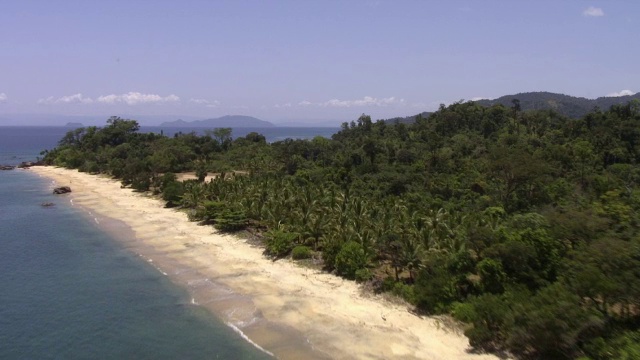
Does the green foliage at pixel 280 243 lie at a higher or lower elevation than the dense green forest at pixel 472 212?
lower

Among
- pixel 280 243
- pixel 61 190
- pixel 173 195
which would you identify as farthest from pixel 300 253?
pixel 61 190

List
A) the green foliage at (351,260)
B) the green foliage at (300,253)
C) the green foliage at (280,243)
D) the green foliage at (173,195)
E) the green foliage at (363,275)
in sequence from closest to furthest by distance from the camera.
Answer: the green foliage at (363,275) < the green foliage at (351,260) < the green foliage at (300,253) < the green foliage at (280,243) < the green foliage at (173,195)

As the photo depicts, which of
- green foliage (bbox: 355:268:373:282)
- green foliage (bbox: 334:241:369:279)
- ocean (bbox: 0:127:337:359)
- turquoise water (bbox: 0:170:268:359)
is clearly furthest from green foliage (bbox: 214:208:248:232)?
green foliage (bbox: 355:268:373:282)

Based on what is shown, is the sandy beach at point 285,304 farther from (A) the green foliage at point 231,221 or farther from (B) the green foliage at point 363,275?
(A) the green foliage at point 231,221

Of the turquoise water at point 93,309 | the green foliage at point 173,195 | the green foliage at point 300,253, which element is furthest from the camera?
the green foliage at point 173,195

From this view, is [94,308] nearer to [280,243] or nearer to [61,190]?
[280,243]

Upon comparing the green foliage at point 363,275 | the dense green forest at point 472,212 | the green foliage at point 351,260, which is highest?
the dense green forest at point 472,212

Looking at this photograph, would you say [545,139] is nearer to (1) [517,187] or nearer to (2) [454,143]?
(2) [454,143]

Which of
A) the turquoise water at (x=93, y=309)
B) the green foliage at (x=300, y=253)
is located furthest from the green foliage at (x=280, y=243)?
the turquoise water at (x=93, y=309)
